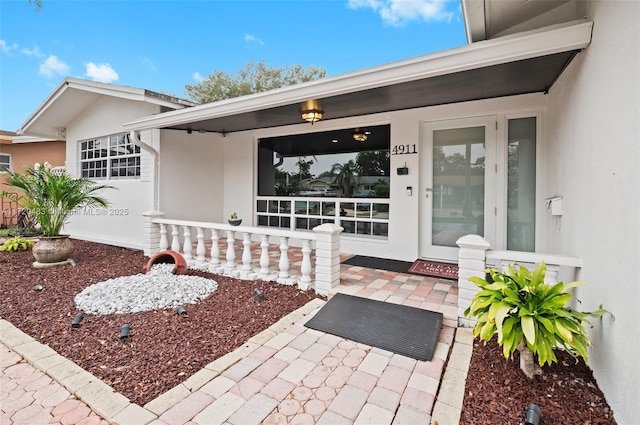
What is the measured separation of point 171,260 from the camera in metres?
4.82

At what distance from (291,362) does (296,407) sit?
1.54ft

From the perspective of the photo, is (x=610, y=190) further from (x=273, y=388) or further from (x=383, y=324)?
(x=273, y=388)

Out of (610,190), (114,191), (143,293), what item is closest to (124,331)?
(143,293)

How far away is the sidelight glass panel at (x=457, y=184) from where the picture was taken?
452 centimetres

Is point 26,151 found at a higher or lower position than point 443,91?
higher

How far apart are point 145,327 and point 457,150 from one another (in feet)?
15.1

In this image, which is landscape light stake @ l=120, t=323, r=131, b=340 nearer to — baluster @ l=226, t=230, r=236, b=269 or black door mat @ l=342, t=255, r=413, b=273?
baluster @ l=226, t=230, r=236, b=269

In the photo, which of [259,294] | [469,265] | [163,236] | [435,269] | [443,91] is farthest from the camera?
[163,236]

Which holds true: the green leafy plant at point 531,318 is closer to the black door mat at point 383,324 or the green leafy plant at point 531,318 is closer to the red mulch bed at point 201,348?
the red mulch bed at point 201,348

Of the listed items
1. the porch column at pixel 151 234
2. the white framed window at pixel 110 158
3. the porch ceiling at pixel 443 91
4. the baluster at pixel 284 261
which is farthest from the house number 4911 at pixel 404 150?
the white framed window at pixel 110 158

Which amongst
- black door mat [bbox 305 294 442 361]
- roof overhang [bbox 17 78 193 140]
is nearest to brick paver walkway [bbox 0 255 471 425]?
black door mat [bbox 305 294 442 361]

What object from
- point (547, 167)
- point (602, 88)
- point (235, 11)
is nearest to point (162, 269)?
point (602, 88)

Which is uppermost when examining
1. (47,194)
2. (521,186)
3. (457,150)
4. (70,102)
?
(70,102)

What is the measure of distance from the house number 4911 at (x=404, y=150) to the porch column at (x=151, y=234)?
14.1 feet
